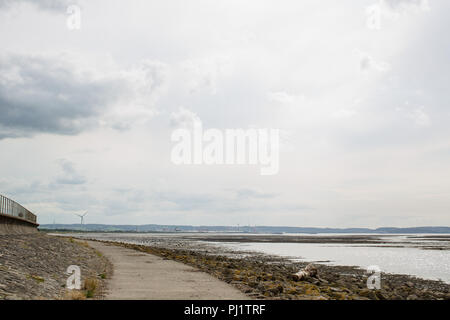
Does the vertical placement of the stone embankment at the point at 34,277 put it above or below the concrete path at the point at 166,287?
above

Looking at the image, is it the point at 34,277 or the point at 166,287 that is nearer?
the point at 34,277

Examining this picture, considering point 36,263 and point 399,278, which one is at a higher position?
point 36,263

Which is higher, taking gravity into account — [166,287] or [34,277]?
[34,277]

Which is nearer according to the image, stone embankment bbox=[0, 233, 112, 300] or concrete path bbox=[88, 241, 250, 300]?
stone embankment bbox=[0, 233, 112, 300]

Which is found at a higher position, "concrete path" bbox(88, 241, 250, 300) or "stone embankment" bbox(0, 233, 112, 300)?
"stone embankment" bbox(0, 233, 112, 300)

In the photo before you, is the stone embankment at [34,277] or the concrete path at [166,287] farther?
the concrete path at [166,287]
